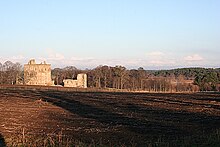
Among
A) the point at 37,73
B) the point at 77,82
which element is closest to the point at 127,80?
the point at 77,82

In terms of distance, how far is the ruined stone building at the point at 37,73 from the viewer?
296 ft

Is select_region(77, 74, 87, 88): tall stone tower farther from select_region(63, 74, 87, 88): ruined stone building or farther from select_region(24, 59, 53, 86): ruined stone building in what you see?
select_region(24, 59, 53, 86): ruined stone building

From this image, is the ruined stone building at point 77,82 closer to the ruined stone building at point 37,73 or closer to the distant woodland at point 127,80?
the ruined stone building at point 37,73

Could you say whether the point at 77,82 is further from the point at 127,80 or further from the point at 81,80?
the point at 127,80

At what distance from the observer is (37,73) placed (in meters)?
89.9

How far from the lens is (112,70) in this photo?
102375 millimetres

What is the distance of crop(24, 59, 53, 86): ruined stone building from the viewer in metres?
90.1

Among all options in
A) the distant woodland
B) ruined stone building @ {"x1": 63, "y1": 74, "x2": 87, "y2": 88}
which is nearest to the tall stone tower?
ruined stone building @ {"x1": 63, "y1": 74, "x2": 87, "y2": 88}

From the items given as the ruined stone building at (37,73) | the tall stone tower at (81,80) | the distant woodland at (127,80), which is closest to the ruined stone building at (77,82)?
the tall stone tower at (81,80)

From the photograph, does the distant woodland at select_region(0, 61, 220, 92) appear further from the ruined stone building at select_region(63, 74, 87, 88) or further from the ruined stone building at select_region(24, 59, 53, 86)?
the ruined stone building at select_region(63, 74, 87, 88)

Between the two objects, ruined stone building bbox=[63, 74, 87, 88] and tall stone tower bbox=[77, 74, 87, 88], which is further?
tall stone tower bbox=[77, 74, 87, 88]

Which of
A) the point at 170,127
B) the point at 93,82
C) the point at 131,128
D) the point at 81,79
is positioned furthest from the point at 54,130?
the point at 93,82

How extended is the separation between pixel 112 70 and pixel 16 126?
83433 millimetres

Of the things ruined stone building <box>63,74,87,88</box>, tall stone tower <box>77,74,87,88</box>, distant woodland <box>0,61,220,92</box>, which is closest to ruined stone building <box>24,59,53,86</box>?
distant woodland <box>0,61,220,92</box>
